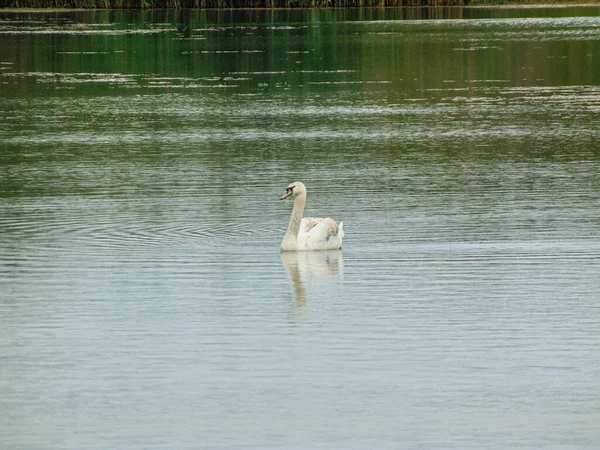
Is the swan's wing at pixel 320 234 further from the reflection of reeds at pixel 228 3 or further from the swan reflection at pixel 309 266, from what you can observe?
the reflection of reeds at pixel 228 3

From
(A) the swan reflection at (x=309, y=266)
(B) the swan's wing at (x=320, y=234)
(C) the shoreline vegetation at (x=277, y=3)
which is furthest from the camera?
(C) the shoreline vegetation at (x=277, y=3)

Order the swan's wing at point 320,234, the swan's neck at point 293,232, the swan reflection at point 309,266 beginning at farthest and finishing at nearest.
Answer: the swan's neck at point 293,232 → the swan's wing at point 320,234 → the swan reflection at point 309,266

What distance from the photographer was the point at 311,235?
557 inches

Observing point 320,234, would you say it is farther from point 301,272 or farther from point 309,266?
point 301,272

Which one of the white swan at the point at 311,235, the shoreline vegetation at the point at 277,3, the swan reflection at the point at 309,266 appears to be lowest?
the swan reflection at the point at 309,266

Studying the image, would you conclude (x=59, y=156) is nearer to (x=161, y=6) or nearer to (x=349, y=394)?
(x=349, y=394)

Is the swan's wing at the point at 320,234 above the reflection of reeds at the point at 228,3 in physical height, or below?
below

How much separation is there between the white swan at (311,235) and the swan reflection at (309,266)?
0.06 meters

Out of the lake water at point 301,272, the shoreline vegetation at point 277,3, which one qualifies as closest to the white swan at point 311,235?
the lake water at point 301,272

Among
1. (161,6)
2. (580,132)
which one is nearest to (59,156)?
(580,132)

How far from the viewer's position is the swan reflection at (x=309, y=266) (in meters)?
12.8

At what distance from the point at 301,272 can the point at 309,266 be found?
1.11ft

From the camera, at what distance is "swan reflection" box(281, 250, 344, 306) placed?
1283 cm

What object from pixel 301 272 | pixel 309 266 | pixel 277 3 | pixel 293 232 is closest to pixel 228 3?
pixel 277 3
